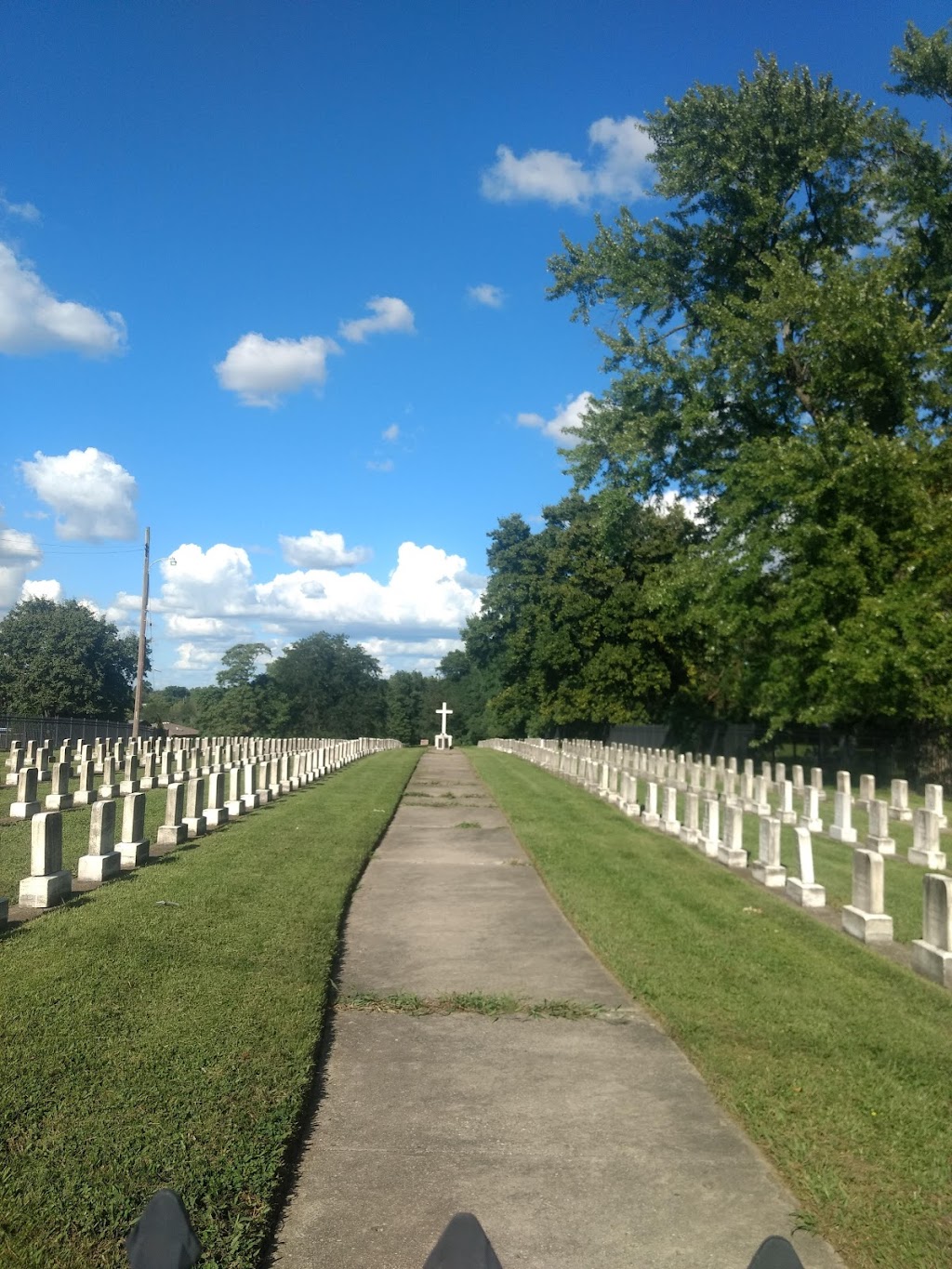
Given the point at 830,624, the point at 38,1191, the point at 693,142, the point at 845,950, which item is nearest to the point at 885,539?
the point at 830,624

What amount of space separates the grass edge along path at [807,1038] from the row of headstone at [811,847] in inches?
10.2

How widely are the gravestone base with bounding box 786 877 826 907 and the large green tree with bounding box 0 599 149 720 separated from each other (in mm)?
68028

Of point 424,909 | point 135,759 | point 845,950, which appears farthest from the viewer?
point 135,759

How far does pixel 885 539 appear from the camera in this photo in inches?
999

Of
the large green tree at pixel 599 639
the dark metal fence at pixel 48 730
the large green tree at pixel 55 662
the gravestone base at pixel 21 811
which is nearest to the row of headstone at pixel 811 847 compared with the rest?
the gravestone base at pixel 21 811

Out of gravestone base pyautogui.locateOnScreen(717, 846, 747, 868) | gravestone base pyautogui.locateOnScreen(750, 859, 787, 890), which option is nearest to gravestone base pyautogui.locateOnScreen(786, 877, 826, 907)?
gravestone base pyautogui.locateOnScreen(750, 859, 787, 890)

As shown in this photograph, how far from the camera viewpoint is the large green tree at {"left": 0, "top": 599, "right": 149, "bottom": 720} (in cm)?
7181

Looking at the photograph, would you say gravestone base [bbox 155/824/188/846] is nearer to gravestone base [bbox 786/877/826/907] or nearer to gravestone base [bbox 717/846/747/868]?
gravestone base [bbox 717/846/747/868]

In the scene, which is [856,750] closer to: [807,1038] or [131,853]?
[131,853]

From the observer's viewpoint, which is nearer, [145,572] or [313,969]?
[313,969]

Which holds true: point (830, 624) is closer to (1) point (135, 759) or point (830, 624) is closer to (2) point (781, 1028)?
(1) point (135, 759)

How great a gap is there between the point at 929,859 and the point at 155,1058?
11.4 m

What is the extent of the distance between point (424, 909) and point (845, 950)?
3.65 metres

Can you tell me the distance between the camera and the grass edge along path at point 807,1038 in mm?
3912
